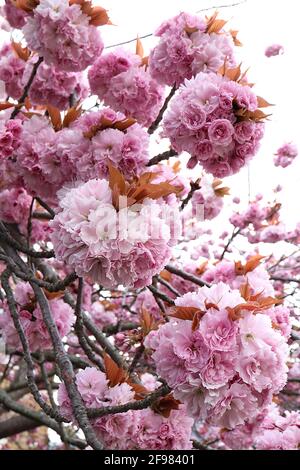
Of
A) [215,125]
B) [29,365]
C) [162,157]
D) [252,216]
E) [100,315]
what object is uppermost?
[215,125]

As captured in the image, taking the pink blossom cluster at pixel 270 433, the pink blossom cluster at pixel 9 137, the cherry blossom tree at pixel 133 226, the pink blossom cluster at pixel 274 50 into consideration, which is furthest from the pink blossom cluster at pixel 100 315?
the pink blossom cluster at pixel 274 50

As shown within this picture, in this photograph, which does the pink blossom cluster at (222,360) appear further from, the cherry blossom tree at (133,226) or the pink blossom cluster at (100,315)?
the pink blossom cluster at (100,315)

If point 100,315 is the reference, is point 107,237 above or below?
above

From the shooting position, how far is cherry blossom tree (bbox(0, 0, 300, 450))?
4.31ft

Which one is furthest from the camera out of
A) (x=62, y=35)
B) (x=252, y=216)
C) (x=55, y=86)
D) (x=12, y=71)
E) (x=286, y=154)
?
(x=286, y=154)

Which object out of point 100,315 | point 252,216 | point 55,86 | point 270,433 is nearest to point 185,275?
point 270,433

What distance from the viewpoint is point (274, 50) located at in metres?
5.57

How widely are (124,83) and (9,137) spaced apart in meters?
0.59

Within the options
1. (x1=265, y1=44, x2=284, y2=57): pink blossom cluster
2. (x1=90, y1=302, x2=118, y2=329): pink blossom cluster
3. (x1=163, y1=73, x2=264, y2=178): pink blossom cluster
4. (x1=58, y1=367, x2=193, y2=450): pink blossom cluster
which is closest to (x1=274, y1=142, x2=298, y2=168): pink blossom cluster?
(x1=265, y1=44, x2=284, y2=57): pink blossom cluster

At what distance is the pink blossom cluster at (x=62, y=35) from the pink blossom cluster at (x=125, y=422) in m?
1.28

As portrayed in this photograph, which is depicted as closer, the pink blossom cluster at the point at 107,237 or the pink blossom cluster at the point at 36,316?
the pink blossom cluster at the point at 107,237

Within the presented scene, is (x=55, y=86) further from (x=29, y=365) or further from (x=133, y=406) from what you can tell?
(x=133, y=406)

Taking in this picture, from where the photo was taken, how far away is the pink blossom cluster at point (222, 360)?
4.25 ft

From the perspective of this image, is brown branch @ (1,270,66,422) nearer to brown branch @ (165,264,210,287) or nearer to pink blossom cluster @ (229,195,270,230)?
brown branch @ (165,264,210,287)
